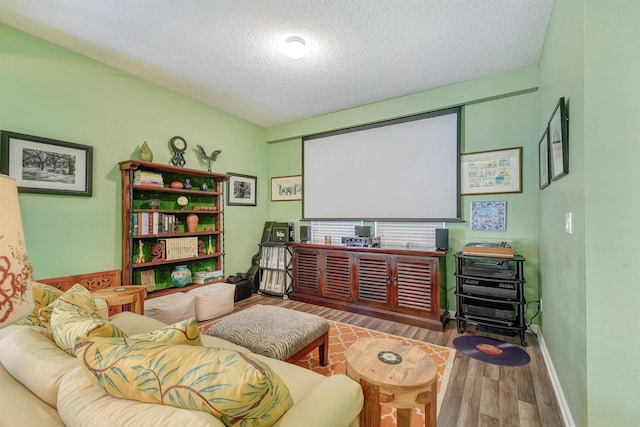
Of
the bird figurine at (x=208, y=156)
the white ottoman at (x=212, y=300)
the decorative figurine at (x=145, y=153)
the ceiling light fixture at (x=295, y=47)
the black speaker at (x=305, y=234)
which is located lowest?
the white ottoman at (x=212, y=300)

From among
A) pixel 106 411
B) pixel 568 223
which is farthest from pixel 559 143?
pixel 106 411

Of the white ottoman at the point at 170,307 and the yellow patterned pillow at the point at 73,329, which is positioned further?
the white ottoman at the point at 170,307

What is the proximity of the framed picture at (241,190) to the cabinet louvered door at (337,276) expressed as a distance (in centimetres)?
166

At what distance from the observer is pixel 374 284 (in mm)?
3451

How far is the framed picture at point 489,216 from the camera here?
3113 mm

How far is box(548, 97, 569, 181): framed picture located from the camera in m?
1.69

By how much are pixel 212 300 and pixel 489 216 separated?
11.1 feet

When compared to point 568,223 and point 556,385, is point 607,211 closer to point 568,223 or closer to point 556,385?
point 568,223

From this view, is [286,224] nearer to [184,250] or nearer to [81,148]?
[184,250]

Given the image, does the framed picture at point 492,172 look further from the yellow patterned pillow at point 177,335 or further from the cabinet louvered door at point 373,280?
the yellow patterned pillow at point 177,335

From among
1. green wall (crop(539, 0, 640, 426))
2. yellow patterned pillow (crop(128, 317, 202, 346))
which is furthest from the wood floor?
yellow patterned pillow (crop(128, 317, 202, 346))

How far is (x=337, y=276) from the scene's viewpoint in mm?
3740

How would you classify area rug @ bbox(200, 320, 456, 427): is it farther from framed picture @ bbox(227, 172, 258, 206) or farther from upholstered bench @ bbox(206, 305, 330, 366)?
framed picture @ bbox(227, 172, 258, 206)

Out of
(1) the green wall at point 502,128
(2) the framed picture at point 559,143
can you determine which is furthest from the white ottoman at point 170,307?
(2) the framed picture at point 559,143
